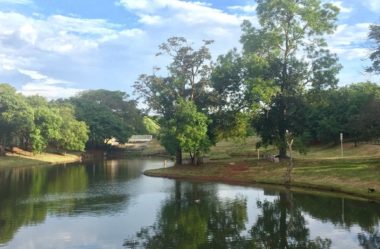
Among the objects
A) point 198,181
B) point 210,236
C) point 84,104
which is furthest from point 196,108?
point 84,104

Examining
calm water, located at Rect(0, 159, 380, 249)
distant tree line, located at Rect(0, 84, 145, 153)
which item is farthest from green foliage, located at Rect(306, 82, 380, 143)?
calm water, located at Rect(0, 159, 380, 249)

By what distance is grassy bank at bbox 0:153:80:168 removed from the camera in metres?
94.6

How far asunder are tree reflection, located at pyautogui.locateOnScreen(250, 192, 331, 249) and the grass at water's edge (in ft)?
30.8

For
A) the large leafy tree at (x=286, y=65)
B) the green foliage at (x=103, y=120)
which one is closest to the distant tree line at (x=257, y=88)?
the large leafy tree at (x=286, y=65)

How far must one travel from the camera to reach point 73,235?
3200 centimetres

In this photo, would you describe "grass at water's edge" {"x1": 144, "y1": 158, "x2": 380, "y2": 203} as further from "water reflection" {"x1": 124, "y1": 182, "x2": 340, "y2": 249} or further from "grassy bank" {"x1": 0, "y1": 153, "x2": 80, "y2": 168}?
"grassy bank" {"x1": 0, "y1": 153, "x2": 80, "y2": 168}

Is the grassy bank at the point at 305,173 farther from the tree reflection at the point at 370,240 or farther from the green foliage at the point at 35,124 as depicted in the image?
the green foliage at the point at 35,124

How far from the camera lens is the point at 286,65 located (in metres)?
68.2

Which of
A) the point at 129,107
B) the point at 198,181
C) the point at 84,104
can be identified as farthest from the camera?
the point at 129,107

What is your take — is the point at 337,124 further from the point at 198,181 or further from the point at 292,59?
the point at 198,181

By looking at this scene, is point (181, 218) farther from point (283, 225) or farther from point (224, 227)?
point (283, 225)

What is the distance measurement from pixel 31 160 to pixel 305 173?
67.6 m

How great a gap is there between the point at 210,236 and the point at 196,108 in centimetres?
4289

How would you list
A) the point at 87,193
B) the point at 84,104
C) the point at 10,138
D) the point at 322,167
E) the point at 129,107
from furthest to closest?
the point at 129,107
the point at 84,104
the point at 10,138
the point at 322,167
the point at 87,193
